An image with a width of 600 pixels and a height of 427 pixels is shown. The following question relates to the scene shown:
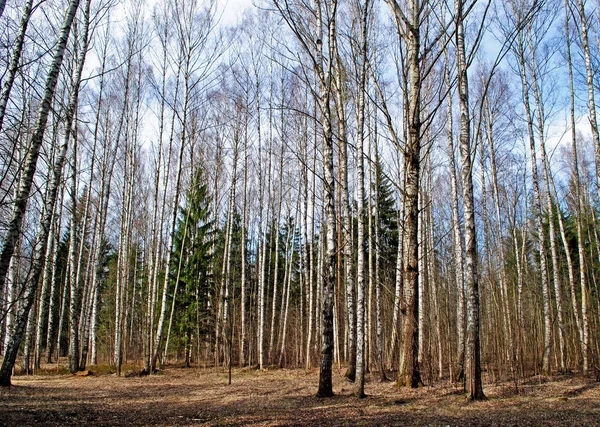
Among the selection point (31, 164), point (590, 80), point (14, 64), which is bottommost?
point (31, 164)

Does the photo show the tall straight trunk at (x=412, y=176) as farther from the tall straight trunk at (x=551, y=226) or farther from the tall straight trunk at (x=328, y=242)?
the tall straight trunk at (x=551, y=226)

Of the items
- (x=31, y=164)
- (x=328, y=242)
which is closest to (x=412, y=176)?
(x=328, y=242)

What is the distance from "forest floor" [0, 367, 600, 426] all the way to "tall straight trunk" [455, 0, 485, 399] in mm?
414

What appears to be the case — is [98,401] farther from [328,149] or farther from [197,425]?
[328,149]

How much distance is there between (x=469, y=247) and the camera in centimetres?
645

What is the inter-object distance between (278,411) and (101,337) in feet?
66.9

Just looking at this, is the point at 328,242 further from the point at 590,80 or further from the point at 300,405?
the point at 590,80

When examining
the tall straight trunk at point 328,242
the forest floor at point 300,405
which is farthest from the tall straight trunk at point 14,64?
the tall straight trunk at point 328,242

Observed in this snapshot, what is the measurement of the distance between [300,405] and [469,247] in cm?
366

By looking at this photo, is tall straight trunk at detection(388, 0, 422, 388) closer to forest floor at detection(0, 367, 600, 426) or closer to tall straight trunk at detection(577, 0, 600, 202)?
forest floor at detection(0, 367, 600, 426)

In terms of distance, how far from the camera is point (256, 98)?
15.9 m

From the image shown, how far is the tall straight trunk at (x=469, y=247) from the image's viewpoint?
6.10m

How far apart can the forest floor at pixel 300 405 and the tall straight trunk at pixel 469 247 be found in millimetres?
414

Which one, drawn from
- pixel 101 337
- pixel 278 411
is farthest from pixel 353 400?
pixel 101 337
